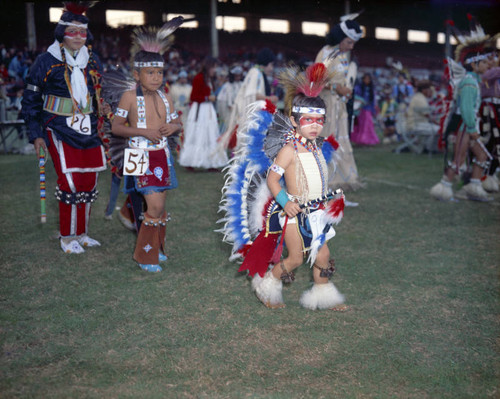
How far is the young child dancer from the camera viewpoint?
341 centimetres

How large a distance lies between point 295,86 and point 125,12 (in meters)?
26.6

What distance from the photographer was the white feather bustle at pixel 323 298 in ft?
11.7

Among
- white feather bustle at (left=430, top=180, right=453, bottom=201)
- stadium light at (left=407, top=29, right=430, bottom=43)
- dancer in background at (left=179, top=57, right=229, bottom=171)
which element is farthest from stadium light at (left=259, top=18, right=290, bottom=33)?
white feather bustle at (left=430, top=180, right=453, bottom=201)

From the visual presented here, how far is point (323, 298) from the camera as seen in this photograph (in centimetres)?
356

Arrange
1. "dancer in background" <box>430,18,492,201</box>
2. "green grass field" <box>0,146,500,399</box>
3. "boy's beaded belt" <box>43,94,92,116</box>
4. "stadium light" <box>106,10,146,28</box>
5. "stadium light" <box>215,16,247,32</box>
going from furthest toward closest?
"stadium light" <box>215,16,247,32</box>, "stadium light" <box>106,10,146,28</box>, "dancer in background" <box>430,18,492,201</box>, "boy's beaded belt" <box>43,94,92,116</box>, "green grass field" <box>0,146,500,399</box>

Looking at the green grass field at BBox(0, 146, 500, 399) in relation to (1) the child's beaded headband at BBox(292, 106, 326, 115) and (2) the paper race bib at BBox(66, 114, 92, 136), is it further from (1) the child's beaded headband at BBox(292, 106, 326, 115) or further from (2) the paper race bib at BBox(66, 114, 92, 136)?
(1) the child's beaded headband at BBox(292, 106, 326, 115)

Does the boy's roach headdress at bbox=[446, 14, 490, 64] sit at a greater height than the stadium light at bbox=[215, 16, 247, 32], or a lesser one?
lesser

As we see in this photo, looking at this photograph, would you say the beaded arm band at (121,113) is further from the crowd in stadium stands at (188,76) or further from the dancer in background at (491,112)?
the dancer in background at (491,112)

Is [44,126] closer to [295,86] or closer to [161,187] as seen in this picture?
[161,187]

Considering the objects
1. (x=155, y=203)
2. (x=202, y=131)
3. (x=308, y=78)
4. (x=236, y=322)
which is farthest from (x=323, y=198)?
(x=202, y=131)

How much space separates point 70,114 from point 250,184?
194 centimetres

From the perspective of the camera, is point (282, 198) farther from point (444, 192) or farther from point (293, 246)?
point (444, 192)

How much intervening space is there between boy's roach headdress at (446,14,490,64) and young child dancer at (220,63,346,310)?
12.9ft

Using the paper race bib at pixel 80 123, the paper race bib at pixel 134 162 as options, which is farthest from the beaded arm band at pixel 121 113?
the paper race bib at pixel 80 123
